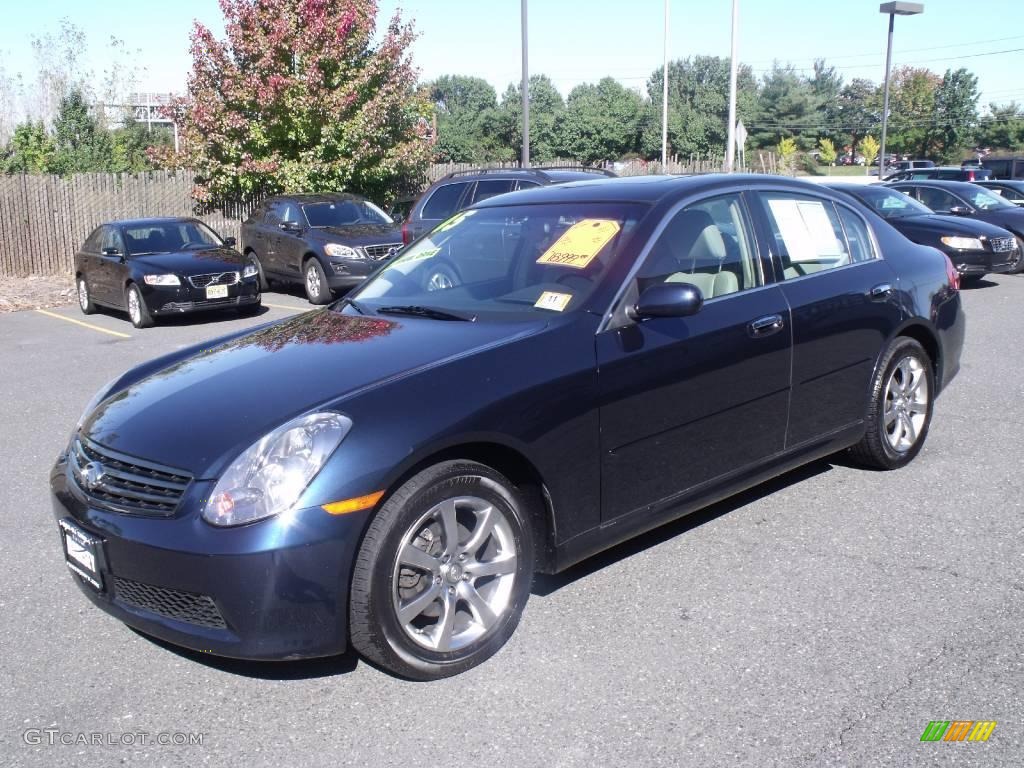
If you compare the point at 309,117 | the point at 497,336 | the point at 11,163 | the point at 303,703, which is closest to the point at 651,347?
the point at 497,336

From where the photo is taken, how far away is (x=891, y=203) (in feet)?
51.0

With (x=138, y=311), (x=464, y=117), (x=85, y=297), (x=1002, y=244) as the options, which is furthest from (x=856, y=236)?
(x=464, y=117)

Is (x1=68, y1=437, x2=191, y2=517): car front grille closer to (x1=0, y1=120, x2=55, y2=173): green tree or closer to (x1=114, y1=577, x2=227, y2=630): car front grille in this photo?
(x1=114, y1=577, x2=227, y2=630): car front grille

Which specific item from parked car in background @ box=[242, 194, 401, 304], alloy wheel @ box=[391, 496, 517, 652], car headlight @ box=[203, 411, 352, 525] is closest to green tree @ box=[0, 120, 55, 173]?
parked car in background @ box=[242, 194, 401, 304]

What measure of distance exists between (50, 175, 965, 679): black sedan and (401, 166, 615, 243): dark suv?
8108 mm

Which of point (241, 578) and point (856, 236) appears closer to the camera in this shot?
point (241, 578)

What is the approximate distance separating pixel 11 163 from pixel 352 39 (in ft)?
44.6

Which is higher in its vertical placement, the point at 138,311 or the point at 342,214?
the point at 342,214

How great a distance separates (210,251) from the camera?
46.1 ft

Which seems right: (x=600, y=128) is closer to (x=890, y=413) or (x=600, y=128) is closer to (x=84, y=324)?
(x=84, y=324)

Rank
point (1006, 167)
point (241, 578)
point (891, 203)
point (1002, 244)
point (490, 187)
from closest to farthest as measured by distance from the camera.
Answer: point (241, 578)
point (490, 187)
point (1002, 244)
point (891, 203)
point (1006, 167)

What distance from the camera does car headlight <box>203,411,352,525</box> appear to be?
3.09 meters

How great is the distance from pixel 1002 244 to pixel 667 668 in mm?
12968

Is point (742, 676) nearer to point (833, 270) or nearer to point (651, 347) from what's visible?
point (651, 347)
